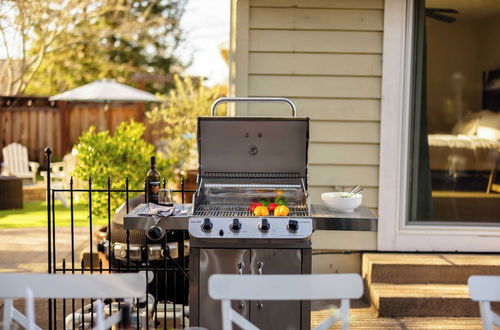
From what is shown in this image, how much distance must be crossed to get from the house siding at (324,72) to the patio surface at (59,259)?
881 mm

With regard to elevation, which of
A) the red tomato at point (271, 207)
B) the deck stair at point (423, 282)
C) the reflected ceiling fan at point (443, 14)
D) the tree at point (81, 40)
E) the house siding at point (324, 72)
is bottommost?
the deck stair at point (423, 282)

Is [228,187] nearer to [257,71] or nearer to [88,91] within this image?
[257,71]

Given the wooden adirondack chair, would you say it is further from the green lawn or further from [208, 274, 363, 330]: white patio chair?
[208, 274, 363, 330]: white patio chair

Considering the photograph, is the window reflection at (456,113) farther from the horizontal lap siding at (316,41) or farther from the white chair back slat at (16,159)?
the white chair back slat at (16,159)

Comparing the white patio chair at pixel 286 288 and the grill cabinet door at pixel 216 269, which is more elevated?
the white patio chair at pixel 286 288

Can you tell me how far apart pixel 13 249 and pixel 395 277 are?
12.9 ft

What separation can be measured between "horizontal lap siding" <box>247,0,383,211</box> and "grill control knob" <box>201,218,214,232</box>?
1.71 metres

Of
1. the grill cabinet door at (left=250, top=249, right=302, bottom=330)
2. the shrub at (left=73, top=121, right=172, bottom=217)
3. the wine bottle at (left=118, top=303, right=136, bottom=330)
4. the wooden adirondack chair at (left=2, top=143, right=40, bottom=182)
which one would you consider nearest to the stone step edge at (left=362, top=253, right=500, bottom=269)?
the grill cabinet door at (left=250, top=249, right=302, bottom=330)

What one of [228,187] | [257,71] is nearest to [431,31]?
[257,71]

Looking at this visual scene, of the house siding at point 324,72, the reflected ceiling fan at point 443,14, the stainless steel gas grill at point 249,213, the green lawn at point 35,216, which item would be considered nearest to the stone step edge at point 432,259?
the house siding at point 324,72

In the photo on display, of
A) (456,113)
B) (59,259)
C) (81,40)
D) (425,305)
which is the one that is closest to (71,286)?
(425,305)

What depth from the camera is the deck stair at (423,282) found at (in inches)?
173

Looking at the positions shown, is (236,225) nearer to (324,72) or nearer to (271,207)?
(271,207)

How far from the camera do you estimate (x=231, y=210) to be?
12.0 feet
